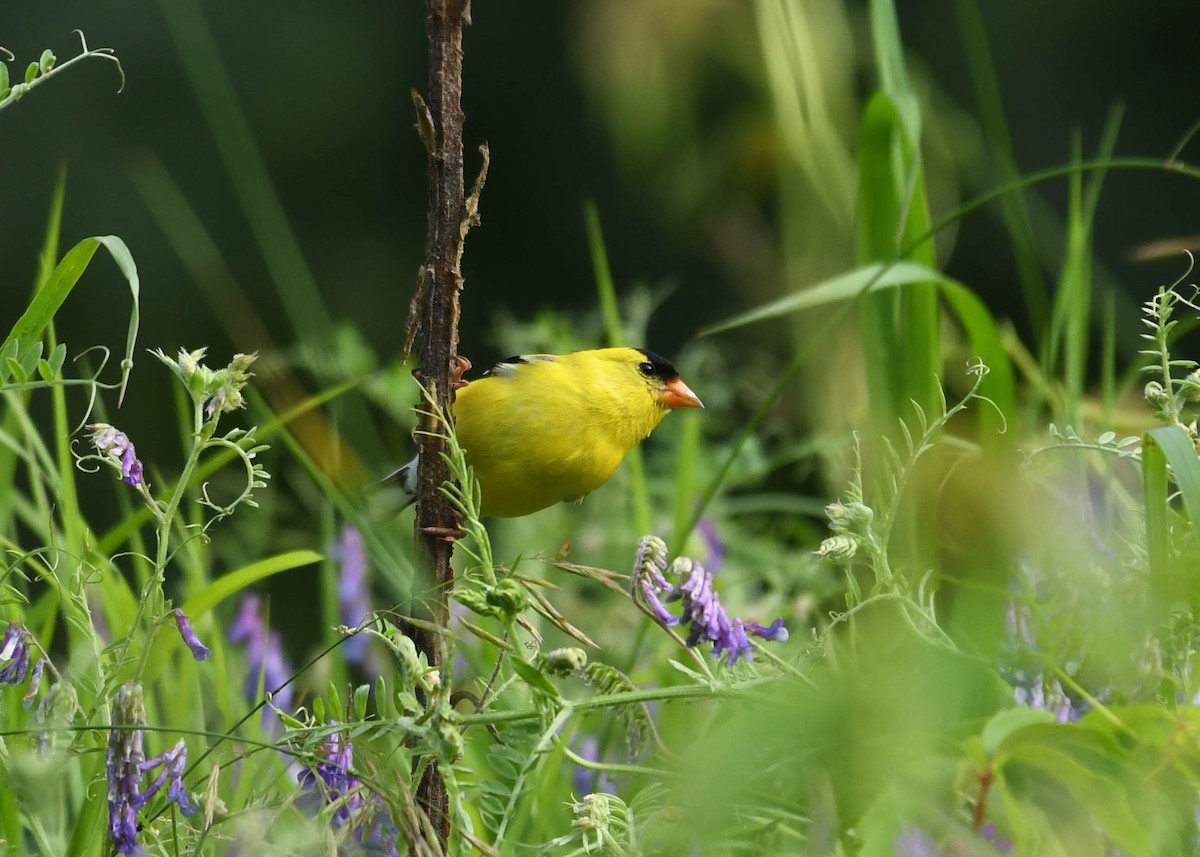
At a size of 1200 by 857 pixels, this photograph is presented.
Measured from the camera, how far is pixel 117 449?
1131 millimetres

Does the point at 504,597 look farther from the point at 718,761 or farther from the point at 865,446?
the point at 865,446

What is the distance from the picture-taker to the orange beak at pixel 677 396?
8.41 ft

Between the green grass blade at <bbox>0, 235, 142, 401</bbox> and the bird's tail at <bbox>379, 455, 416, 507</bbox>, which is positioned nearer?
the green grass blade at <bbox>0, 235, 142, 401</bbox>

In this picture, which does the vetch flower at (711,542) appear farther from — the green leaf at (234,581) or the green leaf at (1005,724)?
the green leaf at (1005,724)

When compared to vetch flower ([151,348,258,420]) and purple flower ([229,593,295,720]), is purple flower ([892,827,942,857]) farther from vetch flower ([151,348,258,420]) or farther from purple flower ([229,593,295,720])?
purple flower ([229,593,295,720])

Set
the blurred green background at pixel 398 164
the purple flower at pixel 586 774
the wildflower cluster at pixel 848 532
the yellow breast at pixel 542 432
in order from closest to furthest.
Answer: the wildflower cluster at pixel 848 532
the purple flower at pixel 586 774
the yellow breast at pixel 542 432
the blurred green background at pixel 398 164

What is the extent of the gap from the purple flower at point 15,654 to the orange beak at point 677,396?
1.52 metres

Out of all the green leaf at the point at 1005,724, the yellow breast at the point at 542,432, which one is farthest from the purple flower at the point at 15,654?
the yellow breast at the point at 542,432

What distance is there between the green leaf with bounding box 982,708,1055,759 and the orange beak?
69.3 inches

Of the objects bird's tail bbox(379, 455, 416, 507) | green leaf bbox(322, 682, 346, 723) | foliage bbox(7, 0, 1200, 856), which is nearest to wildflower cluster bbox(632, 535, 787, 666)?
foliage bbox(7, 0, 1200, 856)

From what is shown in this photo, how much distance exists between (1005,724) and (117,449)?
2.39ft

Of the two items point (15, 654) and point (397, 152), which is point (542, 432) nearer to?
point (15, 654)

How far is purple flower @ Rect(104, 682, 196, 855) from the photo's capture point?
3.48 ft

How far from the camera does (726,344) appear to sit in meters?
5.85
